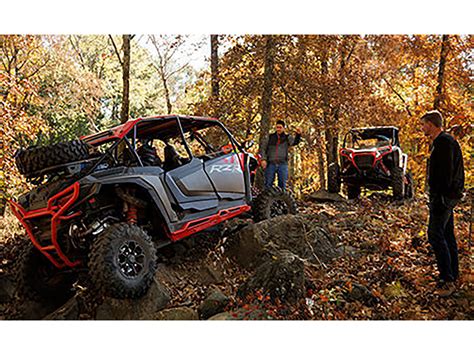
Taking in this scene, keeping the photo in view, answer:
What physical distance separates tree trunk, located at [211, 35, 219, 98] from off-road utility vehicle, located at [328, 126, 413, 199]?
134 inches

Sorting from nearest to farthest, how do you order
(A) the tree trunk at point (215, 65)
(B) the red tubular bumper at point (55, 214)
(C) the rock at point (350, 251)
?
(B) the red tubular bumper at point (55, 214) → (C) the rock at point (350, 251) → (A) the tree trunk at point (215, 65)

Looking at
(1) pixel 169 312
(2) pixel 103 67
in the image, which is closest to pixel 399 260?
(1) pixel 169 312

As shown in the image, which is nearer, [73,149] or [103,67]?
[73,149]

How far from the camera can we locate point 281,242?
554 centimetres

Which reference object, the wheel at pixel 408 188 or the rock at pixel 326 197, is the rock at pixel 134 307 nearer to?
the rock at pixel 326 197

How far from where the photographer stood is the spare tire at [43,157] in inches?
160

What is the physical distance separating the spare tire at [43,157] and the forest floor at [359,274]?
175 centimetres

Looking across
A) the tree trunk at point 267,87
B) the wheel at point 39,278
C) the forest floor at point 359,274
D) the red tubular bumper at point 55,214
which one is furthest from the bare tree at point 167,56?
the red tubular bumper at point 55,214

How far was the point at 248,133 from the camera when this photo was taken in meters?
10.5

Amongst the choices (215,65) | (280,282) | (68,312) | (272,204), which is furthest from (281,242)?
(215,65)

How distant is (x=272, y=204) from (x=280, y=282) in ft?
7.34
